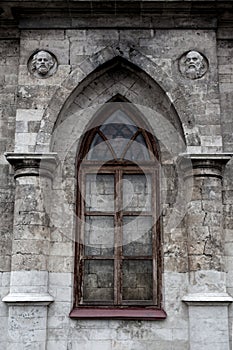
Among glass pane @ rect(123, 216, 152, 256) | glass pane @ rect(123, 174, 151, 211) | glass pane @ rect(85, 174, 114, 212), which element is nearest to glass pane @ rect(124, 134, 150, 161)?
glass pane @ rect(123, 174, 151, 211)

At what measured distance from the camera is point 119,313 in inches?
238

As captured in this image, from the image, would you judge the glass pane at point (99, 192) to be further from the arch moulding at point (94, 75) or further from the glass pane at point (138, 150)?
the arch moulding at point (94, 75)

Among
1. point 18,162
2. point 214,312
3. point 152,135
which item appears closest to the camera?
point 214,312

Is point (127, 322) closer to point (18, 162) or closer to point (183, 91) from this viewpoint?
point (18, 162)

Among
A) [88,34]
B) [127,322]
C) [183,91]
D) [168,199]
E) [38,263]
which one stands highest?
[88,34]

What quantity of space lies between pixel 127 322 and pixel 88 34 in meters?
3.88

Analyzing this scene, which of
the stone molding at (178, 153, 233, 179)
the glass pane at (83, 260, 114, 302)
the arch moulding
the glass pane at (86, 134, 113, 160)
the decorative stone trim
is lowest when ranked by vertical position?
the decorative stone trim

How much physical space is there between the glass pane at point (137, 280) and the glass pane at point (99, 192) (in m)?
0.81

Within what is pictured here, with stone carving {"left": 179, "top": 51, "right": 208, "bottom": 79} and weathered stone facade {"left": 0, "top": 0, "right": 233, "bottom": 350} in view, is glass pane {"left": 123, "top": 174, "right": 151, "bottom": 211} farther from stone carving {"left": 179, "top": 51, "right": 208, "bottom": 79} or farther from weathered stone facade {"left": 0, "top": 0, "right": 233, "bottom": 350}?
stone carving {"left": 179, "top": 51, "right": 208, "bottom": 79}

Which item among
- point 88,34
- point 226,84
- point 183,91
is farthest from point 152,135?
point 88,34

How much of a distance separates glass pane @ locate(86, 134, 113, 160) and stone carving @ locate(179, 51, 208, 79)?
147 cm

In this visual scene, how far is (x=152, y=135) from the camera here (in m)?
6.68

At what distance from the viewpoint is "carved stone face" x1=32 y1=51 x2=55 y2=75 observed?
6.48 m

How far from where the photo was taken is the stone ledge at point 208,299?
5766 mm
